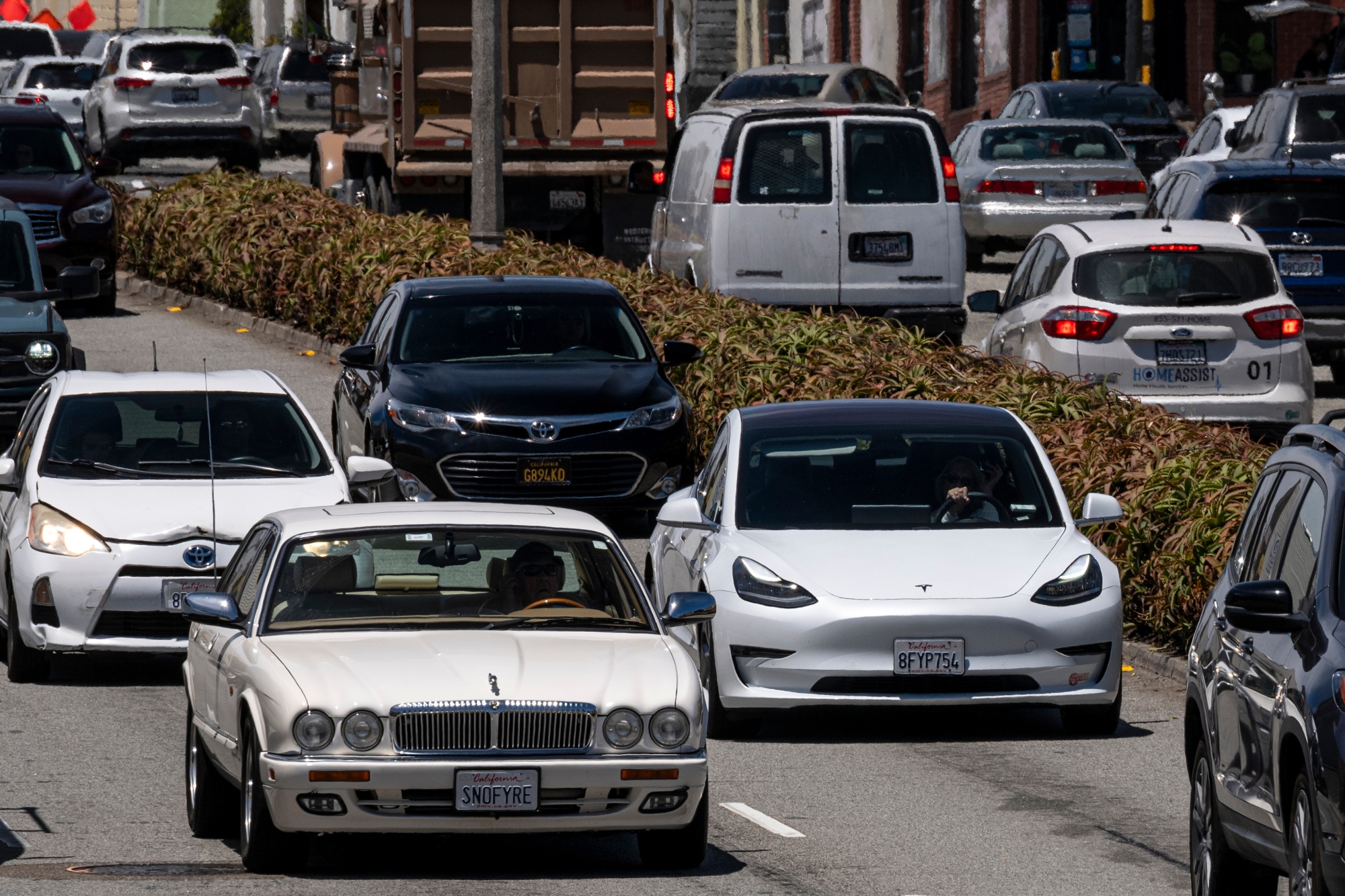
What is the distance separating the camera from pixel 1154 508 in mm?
14102

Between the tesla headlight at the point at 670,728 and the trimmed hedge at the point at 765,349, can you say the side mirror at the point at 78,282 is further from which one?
the tesla headlight at the point at 670,728

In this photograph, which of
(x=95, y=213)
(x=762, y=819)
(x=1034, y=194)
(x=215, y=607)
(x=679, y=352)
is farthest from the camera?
(x=1034, y=194)

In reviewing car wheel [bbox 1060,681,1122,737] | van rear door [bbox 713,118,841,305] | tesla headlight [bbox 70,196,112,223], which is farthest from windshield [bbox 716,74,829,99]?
car wheel [bbox 1060,681,1122,737]

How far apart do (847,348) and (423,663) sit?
10404 mm

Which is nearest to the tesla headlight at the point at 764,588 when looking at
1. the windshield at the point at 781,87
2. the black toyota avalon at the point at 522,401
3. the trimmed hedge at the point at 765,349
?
the trimmed hedge at the point at 765,349

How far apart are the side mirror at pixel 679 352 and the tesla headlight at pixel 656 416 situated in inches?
12.0

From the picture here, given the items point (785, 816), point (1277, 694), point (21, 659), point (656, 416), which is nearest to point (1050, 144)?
point (656, 416)

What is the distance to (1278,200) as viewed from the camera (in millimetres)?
22047

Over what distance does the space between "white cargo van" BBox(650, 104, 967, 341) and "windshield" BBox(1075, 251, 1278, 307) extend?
3997 millimetres

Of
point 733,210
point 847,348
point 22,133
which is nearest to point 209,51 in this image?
point 22,133

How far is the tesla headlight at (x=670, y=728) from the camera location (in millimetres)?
8852

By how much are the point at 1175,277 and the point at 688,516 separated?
268 inches

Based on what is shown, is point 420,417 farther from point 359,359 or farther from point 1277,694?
point 1277,694

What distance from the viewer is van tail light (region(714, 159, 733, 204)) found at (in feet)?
71.3
